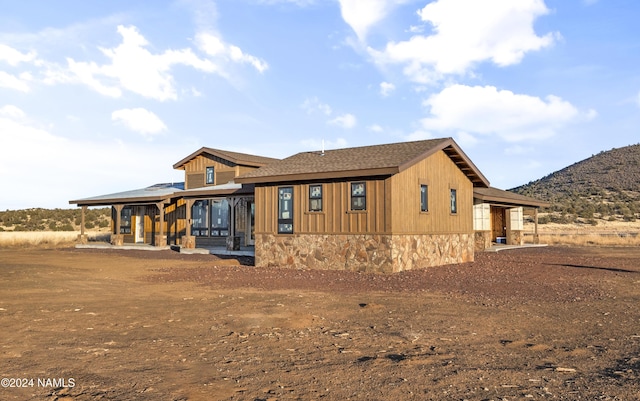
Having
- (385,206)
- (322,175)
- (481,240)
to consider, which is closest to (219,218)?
(322,175)

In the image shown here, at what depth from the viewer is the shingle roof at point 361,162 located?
59.7 feet

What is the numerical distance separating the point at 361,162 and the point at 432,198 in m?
3.57

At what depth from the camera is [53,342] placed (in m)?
7.92

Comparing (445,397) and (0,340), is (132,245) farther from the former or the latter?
(445,397)

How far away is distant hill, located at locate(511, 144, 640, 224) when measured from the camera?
212 feet

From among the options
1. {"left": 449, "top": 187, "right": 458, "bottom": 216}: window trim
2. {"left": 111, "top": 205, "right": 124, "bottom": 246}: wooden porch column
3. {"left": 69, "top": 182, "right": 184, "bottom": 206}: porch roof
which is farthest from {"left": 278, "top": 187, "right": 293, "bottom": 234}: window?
{"left": 111, "top": 205, "right": 124, "bottom": 246}: wooden porch column

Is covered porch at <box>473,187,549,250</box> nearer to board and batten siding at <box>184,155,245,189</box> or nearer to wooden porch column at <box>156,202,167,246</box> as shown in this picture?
board and batten siding at <box>184,155,245,189</box>

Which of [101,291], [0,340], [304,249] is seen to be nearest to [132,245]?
[304,249]

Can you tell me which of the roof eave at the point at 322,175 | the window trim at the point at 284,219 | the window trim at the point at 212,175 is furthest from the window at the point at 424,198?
the window trim at the point at 212,175

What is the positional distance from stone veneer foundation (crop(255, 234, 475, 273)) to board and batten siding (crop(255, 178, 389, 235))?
0.29 m

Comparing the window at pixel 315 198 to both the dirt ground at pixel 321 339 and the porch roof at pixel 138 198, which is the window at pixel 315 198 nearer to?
the dirt ground at pixel 321 339

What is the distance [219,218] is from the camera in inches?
1206

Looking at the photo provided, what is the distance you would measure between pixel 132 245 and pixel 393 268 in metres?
21.0

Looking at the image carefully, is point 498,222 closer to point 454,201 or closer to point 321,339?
point 454,201
